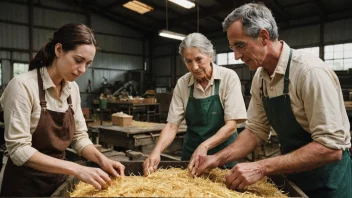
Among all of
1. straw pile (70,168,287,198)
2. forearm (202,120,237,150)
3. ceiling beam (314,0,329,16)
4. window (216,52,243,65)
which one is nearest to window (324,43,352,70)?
ceiling beam (314,0,329,16)

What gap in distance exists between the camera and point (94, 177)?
151 centimetres

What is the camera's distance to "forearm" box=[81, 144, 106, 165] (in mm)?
1961

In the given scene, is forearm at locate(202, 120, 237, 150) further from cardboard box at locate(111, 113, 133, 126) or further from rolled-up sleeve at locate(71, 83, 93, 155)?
cardboard box at locate(111, 113, 133, 126)

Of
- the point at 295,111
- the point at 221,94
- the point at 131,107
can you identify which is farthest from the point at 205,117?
the point at 131,107

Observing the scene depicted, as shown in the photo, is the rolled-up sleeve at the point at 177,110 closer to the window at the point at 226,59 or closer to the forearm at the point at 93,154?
the forearm at the point at 93,154

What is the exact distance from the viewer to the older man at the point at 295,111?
4.86ft

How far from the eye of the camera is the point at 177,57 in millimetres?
18219

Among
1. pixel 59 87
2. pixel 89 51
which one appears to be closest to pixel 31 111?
pixel 59 87

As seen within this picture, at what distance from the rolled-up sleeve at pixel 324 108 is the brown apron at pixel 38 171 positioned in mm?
1625

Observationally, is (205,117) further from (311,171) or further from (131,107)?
(131,107)

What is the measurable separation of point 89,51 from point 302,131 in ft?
4.94

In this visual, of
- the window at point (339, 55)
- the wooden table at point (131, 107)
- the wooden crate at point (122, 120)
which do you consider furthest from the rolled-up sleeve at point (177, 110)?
the window at point (339, 55)

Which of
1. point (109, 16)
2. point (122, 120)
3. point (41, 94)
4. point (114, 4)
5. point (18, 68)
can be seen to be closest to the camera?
point (41, 94)

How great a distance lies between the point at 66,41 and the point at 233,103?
4.77 feet
